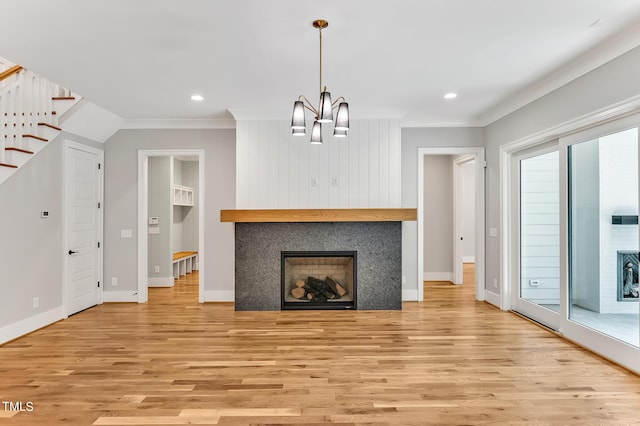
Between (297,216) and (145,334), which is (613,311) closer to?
(297,216)

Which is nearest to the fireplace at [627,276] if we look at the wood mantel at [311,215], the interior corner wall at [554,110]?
the interior corner wall at [554,110]

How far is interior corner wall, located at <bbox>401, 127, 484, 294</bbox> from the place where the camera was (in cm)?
575

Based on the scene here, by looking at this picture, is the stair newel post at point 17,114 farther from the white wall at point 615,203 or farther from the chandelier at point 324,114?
the white wall at point 615,203

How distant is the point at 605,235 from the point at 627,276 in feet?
1.32

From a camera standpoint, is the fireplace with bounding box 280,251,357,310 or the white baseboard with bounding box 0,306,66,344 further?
the fireplace with bounding box 280,251,357,310

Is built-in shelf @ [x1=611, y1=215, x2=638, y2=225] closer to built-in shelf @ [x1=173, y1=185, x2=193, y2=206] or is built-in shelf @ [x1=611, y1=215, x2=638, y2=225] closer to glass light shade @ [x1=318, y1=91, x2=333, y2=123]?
glass light shade @ [x1=318, y1=91, x2=333, y2=123]

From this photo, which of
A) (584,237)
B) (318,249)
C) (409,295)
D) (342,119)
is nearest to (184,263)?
(318,249)

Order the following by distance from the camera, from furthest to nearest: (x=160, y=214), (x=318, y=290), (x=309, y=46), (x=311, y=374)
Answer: (x=160, y=214), (x=318, y=290), (x=309, y=46), (x=311, y=374)

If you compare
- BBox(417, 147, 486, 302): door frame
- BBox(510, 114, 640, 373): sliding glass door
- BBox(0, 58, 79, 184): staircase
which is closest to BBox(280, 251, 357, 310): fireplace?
BBox(417, 147, 486, 302): door frame

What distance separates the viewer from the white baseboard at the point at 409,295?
568 cm

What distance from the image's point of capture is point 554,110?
401 centimetres

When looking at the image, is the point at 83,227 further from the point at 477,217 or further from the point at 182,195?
the point at 477,217

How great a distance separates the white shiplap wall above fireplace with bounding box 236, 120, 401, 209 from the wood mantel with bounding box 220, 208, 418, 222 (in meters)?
0.26

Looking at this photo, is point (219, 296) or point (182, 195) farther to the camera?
point (182, 195)
